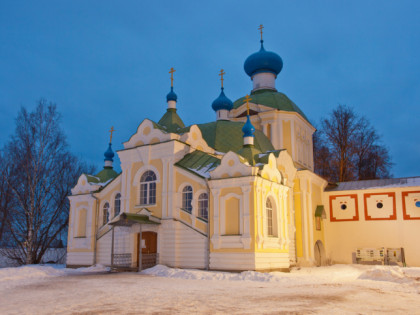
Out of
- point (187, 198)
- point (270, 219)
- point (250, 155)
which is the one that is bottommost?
point (270, 219)

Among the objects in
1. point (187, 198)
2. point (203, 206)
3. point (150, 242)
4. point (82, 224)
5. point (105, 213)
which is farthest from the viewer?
point (82, 224)

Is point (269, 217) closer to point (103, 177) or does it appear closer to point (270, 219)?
point (270, 219)

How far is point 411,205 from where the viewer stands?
17969mm

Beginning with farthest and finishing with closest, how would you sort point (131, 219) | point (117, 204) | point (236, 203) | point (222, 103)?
point (222, 103) < point (117, 204) < point (131, 219) < point (236, 203)

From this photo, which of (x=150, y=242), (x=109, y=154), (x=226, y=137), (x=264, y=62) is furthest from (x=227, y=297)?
(x=264, y=62)

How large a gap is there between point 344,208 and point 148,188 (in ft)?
32.3

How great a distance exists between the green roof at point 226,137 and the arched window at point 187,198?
3.28 meters

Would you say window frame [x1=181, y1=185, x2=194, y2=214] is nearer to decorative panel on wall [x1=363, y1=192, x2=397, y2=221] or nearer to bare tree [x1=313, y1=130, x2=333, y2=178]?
decorative panel on wall [x1=363, y1=192, x2=397, y2=221]

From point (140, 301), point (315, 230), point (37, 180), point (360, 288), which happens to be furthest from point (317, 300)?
point (37, 180)

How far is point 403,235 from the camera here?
17938mm

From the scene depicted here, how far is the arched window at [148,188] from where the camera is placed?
15.4m

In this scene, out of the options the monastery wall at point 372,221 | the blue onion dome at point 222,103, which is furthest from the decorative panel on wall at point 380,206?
the blue onion dome at point 222,103

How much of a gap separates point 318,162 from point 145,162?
1505 centimetres

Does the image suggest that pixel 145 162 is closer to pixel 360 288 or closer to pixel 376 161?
pixel 360 288
